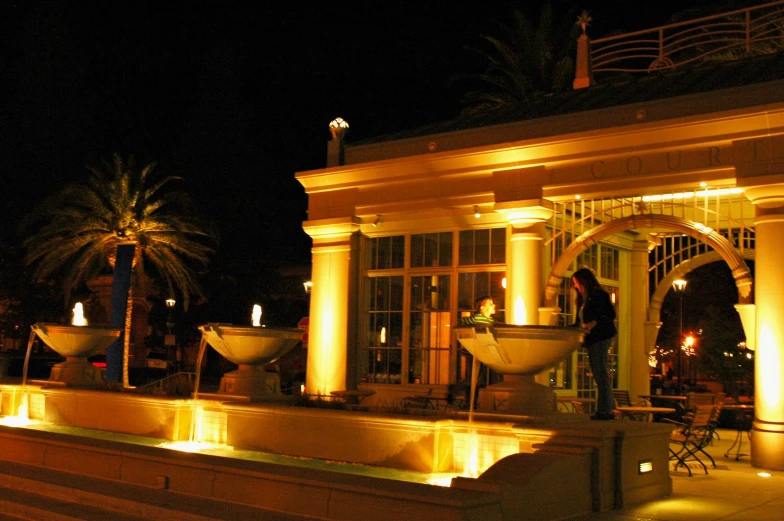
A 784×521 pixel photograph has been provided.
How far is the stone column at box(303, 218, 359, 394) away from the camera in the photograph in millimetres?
17641

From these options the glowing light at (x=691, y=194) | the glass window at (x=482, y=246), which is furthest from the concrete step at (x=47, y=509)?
the glowing light at (x=691, y=194)

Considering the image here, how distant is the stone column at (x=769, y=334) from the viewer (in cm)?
1223

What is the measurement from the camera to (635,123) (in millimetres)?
14125

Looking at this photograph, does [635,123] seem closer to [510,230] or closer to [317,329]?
[510,230]

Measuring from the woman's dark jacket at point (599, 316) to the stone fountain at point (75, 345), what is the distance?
27.9 ft

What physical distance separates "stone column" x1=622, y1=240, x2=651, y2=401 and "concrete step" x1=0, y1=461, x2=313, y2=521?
1125 centimetres

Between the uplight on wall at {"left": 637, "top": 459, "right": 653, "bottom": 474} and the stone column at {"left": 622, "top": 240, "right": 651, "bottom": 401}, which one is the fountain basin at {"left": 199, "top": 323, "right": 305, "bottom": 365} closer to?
the uplight on wall at {"left": 637, "top": 459, "right": 653, "bottom": 474}

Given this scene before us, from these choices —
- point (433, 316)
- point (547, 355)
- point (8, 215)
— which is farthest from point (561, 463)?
point (8, 215)

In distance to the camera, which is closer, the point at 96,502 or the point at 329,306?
the point at 96,502

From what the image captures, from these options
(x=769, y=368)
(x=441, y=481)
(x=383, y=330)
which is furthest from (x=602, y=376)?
(x=383, y=330)

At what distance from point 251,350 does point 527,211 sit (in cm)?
550

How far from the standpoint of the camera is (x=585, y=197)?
48.7 ft

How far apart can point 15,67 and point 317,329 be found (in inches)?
1351

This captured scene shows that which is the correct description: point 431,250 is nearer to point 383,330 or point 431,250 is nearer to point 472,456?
point 383,330
